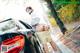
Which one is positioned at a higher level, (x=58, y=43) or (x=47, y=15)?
(x=47, y=15)

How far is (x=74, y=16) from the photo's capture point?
294cm

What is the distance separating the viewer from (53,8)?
9.55ft

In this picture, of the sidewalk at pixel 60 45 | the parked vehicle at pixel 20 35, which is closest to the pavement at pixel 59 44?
the sidewalk at pixel 60 45

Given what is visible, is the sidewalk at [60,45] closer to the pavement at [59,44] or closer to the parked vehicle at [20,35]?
the pavement at [59,44]

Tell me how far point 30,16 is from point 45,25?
128 millimetres

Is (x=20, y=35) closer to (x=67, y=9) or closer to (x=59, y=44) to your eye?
(x=59, y=44)

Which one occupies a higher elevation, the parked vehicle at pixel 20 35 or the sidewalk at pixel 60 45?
the parked vehicle at pixel 20 35

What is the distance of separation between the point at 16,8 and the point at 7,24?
0.14 m

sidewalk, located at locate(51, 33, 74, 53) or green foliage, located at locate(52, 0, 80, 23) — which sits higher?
green foliage, located at locate(52, 0, 80, 23)

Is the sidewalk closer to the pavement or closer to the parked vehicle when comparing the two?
the pavement

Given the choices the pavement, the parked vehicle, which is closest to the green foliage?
the pavement

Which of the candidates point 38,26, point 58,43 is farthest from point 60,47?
point 38,26

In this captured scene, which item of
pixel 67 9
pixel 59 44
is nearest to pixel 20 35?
pixel 59 44

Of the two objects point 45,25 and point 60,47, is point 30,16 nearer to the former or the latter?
point 45,25
